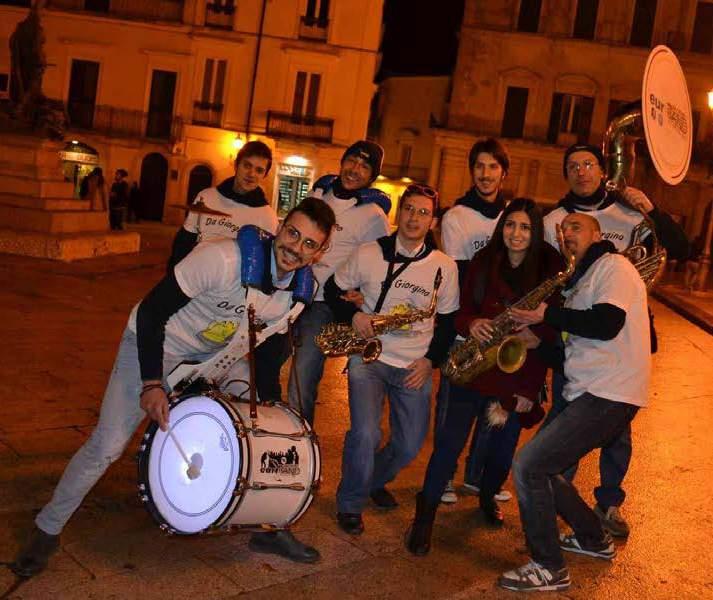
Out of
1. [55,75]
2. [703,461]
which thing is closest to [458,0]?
[55,75]

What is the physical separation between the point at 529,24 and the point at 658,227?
35.4 metres

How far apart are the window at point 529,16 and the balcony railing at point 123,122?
565 inches

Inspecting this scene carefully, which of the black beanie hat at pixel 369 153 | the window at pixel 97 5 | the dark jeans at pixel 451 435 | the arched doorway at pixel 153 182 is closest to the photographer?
the dark jeans at pixel 451 435

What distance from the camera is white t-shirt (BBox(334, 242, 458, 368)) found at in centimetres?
555

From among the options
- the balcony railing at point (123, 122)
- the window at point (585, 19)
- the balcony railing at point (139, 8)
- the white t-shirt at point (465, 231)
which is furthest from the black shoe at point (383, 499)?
the window at point (585, 19)

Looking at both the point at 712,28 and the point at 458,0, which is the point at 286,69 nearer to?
the point at 458,0

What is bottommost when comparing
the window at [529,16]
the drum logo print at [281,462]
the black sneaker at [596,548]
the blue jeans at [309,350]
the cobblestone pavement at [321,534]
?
the cobblestone pavement at [321,534]

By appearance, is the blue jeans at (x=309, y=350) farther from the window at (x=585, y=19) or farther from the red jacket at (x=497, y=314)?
the window at (x=585, y=19)

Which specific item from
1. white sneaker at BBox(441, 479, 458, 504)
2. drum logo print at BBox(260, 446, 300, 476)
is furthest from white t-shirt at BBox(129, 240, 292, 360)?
white sneaker at BBox(441, 479, 458, 504)

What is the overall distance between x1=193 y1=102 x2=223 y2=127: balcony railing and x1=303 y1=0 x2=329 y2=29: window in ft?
15.6

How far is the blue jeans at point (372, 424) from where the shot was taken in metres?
5.44

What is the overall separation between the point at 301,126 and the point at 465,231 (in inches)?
1254

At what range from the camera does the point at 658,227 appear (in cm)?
589

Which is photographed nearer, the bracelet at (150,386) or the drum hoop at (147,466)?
the drum hoop at (147,466)
